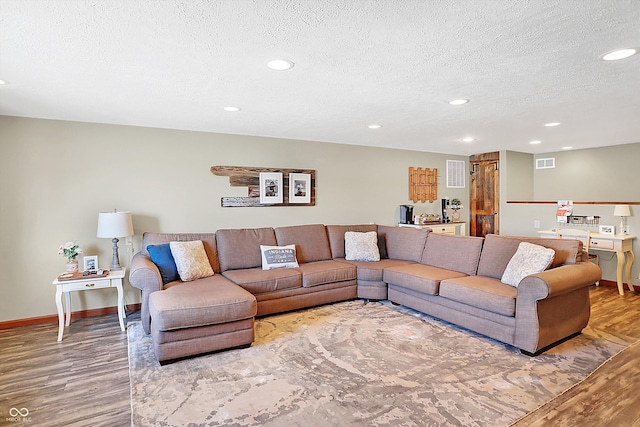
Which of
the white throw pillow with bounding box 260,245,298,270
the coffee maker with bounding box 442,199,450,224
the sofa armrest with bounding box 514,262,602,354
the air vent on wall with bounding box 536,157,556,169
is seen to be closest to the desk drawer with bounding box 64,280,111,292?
the white throw pillow with bounding box 260,245,298,270

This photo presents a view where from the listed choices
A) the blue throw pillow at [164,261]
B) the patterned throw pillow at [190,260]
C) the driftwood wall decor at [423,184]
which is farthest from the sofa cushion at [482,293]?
the driftwood wall decor at [423,184]

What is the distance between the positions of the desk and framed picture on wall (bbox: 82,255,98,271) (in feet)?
21.1

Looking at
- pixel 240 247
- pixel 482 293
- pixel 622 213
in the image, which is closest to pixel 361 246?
pixel 240 247

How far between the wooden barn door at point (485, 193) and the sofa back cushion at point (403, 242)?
107 inches

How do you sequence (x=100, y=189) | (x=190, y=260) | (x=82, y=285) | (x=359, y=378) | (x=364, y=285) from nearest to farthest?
(x=359, y=378) → (x=82, y=285) → (x=190, y=260) → (x=100, y=189) → (x=364, y=285)

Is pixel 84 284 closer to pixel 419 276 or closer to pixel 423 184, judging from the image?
pixel 419 276

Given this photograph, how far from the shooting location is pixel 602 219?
205 inches

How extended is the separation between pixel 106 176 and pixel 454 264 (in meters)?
4.23

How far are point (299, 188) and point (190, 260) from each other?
6.82 ft

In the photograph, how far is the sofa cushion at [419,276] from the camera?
3.79 meters

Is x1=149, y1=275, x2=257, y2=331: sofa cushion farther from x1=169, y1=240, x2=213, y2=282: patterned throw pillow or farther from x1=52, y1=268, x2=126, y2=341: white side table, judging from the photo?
x1=52, y1=268, x2=126, y2=341: white side table

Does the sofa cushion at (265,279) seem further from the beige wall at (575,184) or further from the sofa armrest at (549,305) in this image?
the beige wall at (575,184)

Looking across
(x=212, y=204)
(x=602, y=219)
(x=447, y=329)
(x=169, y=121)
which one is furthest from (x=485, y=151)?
(x=169, y=121)

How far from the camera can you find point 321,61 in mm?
2283
